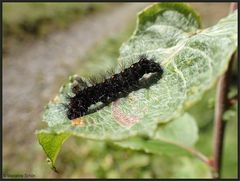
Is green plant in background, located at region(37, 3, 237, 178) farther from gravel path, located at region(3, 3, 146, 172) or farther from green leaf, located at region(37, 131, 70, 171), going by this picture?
gravel path, located at region(3, 3, 146, 172)

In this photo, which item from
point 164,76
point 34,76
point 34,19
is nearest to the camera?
point 164,76

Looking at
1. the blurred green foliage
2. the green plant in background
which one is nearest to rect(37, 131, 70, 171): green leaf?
the green plant in background

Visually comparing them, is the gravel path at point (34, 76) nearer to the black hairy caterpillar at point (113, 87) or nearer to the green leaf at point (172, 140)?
the green leaf at point (172, 140)

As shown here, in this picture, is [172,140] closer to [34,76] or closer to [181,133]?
[181,133]

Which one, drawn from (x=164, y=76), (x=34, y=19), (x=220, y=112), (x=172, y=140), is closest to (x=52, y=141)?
(x=164, y=76)

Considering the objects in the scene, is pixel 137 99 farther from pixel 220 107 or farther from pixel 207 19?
pixel 207 19

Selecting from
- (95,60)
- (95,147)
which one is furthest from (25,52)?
(95,147)

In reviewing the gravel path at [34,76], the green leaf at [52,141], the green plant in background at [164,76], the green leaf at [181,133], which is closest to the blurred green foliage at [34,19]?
the gravel path at [34,76]
